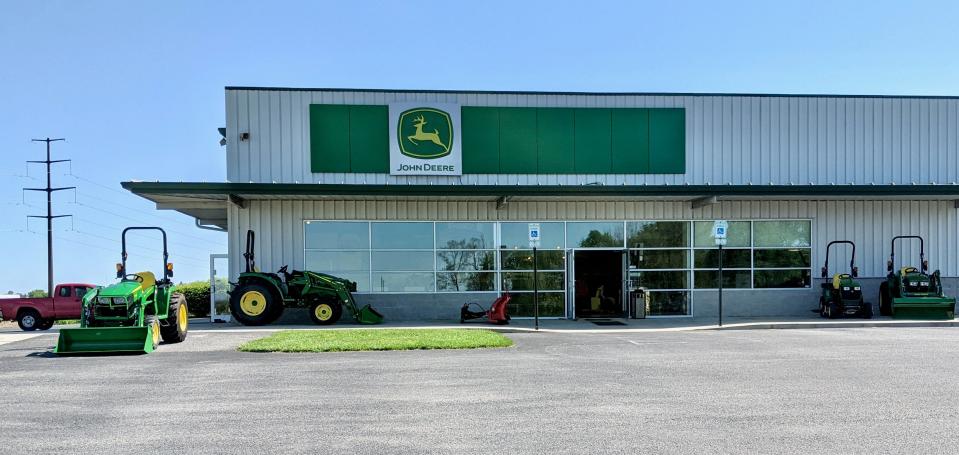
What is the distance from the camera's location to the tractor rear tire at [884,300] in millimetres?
18922

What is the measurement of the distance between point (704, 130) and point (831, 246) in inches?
205

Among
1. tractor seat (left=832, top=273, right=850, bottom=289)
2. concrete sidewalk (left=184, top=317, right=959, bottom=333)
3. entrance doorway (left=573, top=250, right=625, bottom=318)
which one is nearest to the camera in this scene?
concrete sidewalk (left=184, top=317, right=959, bottom=333)

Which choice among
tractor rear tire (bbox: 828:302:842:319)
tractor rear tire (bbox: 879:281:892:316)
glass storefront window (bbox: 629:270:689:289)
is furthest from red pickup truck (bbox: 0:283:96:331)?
tractor rear tire (bbox: 879:281:892:316)

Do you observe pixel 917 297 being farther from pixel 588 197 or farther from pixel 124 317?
pixel 124 317

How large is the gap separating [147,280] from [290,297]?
4.63m

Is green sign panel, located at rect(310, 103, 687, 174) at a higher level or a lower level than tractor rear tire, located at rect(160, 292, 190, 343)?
higher

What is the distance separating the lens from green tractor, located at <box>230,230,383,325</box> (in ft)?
55.2

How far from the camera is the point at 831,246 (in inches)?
779

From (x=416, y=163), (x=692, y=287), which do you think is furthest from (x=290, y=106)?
(x=692, y=287)

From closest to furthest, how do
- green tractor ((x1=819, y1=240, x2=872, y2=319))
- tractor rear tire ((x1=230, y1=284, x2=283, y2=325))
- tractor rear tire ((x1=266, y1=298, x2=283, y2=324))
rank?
tractor rear tire ((x1=230, y1=284, x2=283, y2=325)), tractor rear tire ((x1=266, y1=298, x2=283, y2=324)), green tractor ((x1=819, y1=240, x2=872, y2=319))

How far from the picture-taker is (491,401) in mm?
7574

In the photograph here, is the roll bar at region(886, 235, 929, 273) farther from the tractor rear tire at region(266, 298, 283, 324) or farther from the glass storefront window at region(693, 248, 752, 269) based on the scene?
the tractor rear tire at region(266, 298, 283, 324)

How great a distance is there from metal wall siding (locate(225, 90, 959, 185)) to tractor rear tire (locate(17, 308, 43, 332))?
857cm

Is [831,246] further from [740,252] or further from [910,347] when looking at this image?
[910,347]
